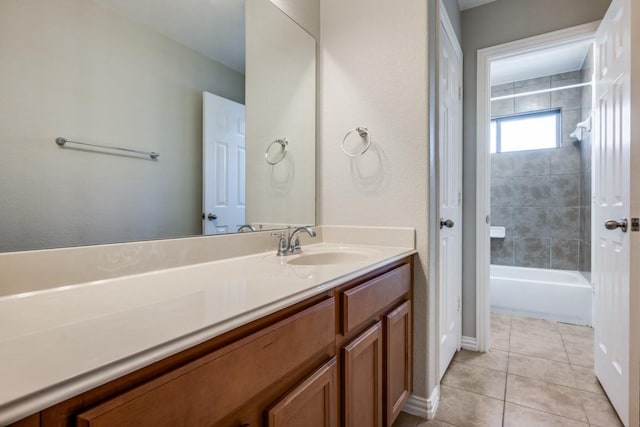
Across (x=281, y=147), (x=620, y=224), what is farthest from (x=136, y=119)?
(x=620, y=224)

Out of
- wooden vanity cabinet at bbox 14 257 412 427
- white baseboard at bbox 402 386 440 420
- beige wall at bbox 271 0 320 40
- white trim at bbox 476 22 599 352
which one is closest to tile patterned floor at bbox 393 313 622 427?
white baseboard at bbox 402 386 440 420

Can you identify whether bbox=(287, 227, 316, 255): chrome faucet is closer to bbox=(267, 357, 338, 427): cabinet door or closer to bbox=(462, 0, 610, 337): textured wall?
bbox=(267, 357, 338, 427): cabinet door

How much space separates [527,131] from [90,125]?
4301mm

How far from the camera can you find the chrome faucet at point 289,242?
1.40 meters

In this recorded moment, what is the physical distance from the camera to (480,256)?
7.32 feet

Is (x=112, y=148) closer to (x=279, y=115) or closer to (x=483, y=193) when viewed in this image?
(x=279, y=115)

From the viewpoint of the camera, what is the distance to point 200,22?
47.1 inches

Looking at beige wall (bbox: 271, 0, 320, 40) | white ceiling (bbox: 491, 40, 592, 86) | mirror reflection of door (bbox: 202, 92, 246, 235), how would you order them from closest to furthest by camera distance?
mirror reflection of door (bbox: 202, 92, 246, 235) → beige wall (bbox: 271, 0, 320, 40) → white ceiling (bbox: 491, 40, 592, 86)

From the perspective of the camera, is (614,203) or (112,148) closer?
(112,148)

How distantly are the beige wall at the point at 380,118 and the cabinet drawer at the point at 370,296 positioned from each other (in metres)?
0.24

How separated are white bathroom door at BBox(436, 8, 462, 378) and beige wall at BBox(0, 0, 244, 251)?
1232 millimetres

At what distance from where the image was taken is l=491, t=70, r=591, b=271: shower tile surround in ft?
11.4

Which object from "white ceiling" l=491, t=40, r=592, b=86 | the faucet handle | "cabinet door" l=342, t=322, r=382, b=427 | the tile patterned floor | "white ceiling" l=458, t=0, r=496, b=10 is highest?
"white ceiling" l=491, t=40, r=592, b=86

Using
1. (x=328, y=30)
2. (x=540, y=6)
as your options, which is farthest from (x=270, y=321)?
(x=540, y=6)
